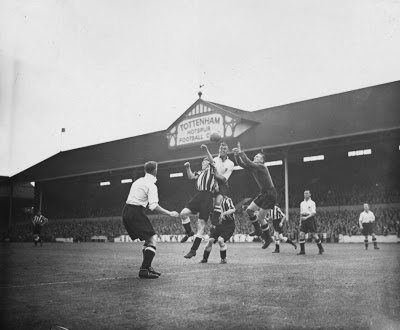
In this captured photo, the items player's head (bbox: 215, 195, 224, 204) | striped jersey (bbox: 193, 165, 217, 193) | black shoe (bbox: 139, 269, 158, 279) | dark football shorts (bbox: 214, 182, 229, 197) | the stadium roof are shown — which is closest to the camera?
black shoe (bbox: 139, 269, 158, 279)

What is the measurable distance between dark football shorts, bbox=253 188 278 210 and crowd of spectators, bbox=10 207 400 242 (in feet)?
39.2

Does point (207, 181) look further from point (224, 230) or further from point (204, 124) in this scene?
point (204, 124)

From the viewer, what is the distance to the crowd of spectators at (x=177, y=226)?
2130 cm

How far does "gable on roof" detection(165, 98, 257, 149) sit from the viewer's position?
1069 inches

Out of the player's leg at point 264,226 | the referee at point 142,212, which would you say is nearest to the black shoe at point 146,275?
the referee at point 142,212

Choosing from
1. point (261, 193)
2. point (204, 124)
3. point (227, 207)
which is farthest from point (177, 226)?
point (227, 207)

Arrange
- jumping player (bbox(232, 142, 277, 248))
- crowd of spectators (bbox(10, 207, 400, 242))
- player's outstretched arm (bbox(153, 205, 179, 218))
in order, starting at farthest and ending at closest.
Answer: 1. crowd of spectators (bbox(10, 207, 400, 242))
2. jumping player (bbox(232, 142, 277, 248))
3. player's outstretched arm (bbox(153, 205, 179, 218))

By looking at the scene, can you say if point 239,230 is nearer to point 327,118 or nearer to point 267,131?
point 267,131

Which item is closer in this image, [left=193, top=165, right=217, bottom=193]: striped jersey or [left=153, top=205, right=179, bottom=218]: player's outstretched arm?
[left=153, top=205, right=179, bottom=218]: player's outstretched arm

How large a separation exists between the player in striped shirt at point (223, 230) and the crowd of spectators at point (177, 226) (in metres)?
13.4

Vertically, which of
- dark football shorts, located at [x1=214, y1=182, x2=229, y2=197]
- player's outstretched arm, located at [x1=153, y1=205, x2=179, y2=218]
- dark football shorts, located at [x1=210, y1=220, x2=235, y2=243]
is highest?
dark football shorts, located at [x1=214, y1=182, x2=229, y2=197]

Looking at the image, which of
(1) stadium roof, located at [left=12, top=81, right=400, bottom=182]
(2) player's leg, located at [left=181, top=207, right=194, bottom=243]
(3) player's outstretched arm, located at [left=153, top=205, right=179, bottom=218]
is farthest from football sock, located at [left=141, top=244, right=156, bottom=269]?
(1) stadium roof, located at [left=12, top=81, right=400, bottom=182]

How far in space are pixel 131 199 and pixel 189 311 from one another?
2.67 metres

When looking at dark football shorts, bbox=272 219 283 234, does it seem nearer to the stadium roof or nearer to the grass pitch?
the grass pitch
